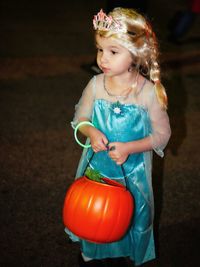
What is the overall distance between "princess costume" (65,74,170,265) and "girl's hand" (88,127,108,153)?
87 millimetres

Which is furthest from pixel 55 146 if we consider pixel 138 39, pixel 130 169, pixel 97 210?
pixel 138 39

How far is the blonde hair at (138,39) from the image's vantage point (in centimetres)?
169

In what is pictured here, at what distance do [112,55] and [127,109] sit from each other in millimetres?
281

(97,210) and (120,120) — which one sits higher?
(120,120)

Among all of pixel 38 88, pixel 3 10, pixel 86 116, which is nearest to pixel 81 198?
pixel 86 116

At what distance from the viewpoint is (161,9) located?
330 inches

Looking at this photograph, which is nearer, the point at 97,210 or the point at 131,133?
the point at 97,210

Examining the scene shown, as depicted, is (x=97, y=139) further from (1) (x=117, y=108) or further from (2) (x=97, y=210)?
(2) (x=97, y=210)

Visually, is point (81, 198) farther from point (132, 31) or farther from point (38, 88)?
point (38, 88)

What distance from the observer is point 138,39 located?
1.72 m

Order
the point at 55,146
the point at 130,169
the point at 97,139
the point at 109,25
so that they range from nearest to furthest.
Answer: the point at 109,25 < the point at 97,139 < the point at 130,169 < the point at 55,146

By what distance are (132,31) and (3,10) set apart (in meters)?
6.48

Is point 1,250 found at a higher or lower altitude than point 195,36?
lower

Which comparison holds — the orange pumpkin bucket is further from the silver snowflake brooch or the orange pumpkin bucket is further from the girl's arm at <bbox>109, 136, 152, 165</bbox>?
the silver snowflake brooch
